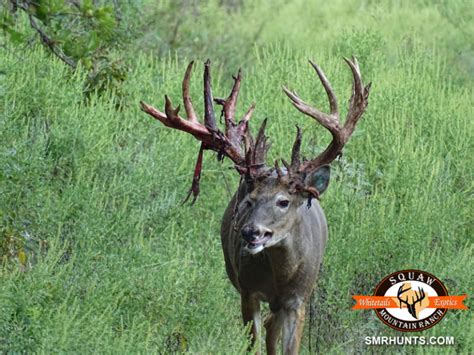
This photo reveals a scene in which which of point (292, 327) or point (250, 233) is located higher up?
point (250, 233)

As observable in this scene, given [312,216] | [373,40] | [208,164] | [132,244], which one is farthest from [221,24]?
[312,216]

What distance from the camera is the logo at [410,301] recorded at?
25.8 ft

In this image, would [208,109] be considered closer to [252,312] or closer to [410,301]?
[252,312]

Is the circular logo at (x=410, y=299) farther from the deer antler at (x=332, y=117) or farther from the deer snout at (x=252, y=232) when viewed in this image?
the deer snout at (x=252, y=232)

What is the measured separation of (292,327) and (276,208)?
707 millimetres

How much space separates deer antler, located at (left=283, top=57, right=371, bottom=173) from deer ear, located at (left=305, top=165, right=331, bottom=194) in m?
0.04

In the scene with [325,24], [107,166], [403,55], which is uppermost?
[325,24]

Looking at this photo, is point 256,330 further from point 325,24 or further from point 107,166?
point 325,24

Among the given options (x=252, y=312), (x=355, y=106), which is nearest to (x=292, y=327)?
(x=252, y=312)

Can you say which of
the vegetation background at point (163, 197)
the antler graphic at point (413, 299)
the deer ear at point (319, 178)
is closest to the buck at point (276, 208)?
the deer ear at point (319, 178)

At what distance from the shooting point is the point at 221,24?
15555 millimetres

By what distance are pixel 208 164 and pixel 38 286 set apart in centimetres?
322

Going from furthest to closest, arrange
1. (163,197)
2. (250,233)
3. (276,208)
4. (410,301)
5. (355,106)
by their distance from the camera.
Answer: (163,197) → (410,301) → (355,106) → (276,208) → (250,233)

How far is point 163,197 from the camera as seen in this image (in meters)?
9.48
